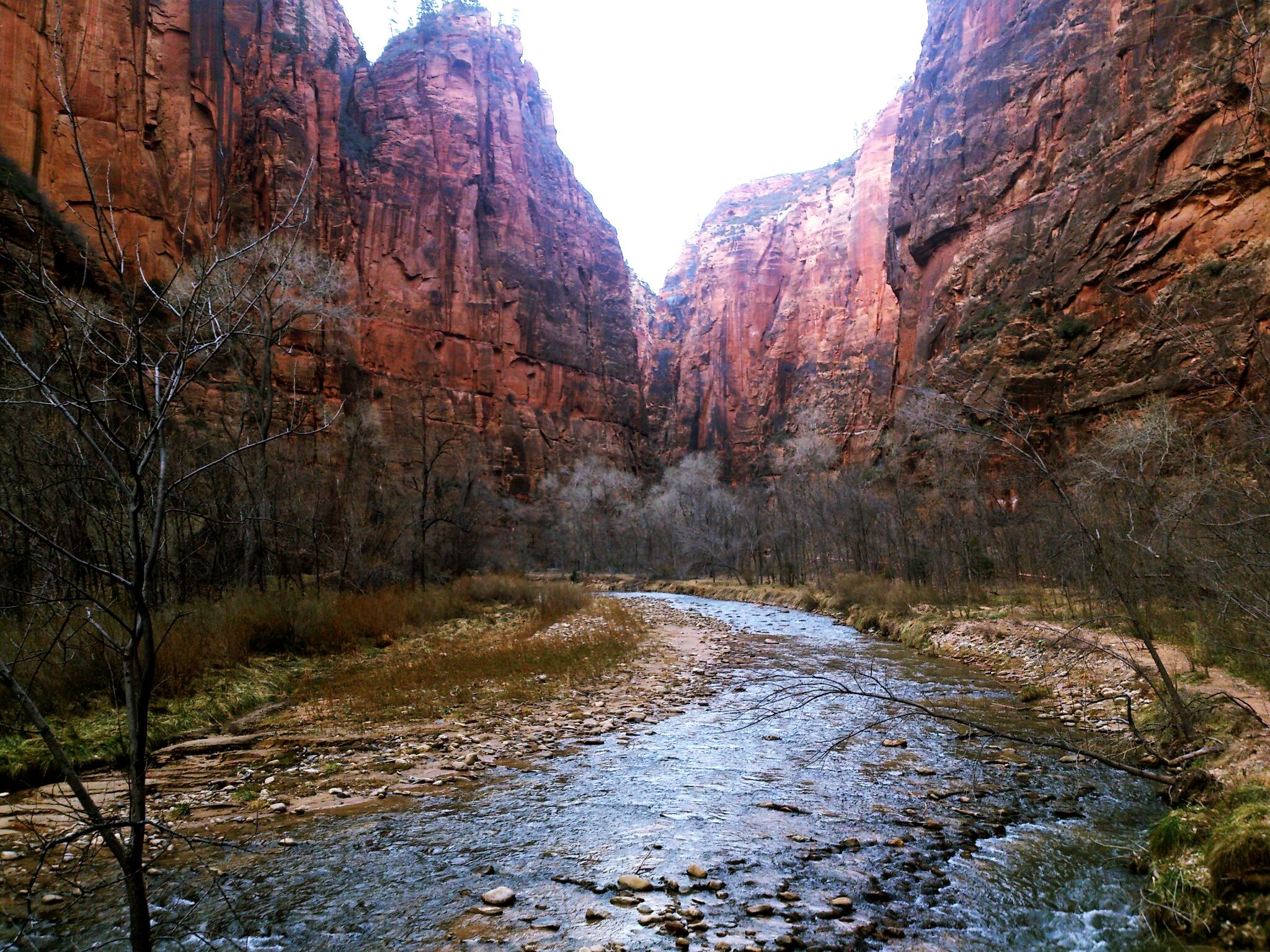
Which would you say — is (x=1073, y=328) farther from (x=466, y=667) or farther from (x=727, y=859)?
(x=727, y=859)

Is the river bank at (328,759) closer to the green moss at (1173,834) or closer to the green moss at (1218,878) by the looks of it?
the green moss at (1218,878)

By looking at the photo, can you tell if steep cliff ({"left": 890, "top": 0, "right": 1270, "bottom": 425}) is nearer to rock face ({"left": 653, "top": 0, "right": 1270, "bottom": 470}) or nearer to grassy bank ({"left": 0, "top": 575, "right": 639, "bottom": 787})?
rock face ({"left": 653, "top": 0, "right": 1270, "bottom": 470})

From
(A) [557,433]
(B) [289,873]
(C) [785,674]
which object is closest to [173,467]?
(B) [289,873]

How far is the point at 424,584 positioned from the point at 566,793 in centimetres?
1706

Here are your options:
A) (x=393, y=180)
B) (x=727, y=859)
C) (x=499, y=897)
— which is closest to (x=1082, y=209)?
(x=727, y=859)

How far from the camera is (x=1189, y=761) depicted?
5.85 metres

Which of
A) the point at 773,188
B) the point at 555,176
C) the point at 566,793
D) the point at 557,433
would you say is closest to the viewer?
the point at 566,793

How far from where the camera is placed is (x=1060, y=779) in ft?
22.0

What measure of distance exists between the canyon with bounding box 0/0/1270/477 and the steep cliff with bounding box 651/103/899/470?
405mm

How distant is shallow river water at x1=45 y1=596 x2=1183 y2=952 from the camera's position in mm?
4219

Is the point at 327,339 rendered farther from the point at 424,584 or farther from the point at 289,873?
the point at 289,873

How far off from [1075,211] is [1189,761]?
3233cm

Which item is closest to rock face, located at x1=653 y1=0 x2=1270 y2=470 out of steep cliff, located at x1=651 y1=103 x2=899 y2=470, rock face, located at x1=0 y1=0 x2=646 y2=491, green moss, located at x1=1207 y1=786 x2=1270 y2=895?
green moss, located at x1=1207 y1=786 x2=1270 y2=895

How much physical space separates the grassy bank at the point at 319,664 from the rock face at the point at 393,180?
2301 centimetres
